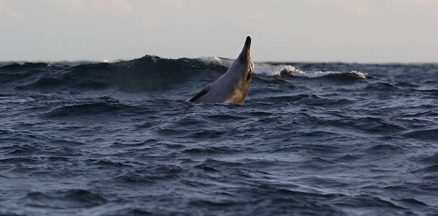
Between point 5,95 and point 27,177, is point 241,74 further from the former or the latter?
point 27,177

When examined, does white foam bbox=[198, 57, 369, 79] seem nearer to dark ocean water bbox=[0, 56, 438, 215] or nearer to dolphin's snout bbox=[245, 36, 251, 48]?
dark ocean water bbox=[0, 56, 438, 215]

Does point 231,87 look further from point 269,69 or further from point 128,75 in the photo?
point 269,69

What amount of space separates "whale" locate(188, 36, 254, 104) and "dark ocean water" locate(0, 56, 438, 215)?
396 mm

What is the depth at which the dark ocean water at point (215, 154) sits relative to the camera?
8969mm

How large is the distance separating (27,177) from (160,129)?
429 centimetres

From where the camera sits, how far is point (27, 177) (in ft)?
33.2

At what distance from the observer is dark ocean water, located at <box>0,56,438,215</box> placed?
8.97 m

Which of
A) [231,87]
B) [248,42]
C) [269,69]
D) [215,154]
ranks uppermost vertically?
[248,42]

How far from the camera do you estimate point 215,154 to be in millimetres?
11758

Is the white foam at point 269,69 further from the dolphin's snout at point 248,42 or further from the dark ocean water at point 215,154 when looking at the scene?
the dolphin's snout at point 248,42

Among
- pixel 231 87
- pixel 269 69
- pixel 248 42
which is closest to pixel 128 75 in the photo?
pixel 269 69

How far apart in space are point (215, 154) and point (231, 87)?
18.4 ft

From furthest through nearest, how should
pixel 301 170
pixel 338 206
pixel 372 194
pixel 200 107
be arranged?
1. pixel 200 107
2. pixel 301 170
3. pixel 372 194
4. pixel 338 206

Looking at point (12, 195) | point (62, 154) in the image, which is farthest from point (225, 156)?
point (12, 195)
